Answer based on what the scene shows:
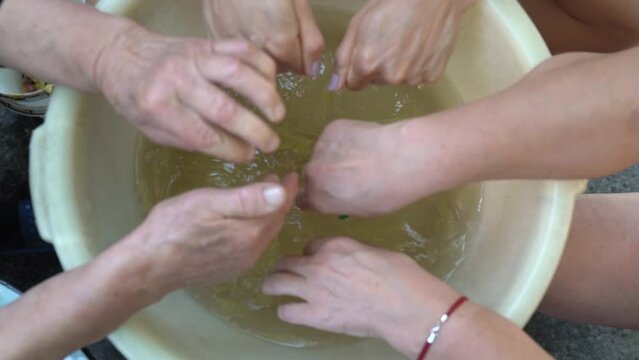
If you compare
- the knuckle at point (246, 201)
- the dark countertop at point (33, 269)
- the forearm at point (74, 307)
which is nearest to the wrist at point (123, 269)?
the forearm at point (74, 307)

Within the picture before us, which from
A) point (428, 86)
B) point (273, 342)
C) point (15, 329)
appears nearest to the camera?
point (15, 329)

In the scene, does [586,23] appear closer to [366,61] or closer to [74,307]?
[366,61]

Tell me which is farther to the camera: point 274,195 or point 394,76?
point 394,76

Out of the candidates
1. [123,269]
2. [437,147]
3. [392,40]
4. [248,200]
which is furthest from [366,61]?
[123,269]

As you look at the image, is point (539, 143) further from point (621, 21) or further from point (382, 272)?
point (621, 21)

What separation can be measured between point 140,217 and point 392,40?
0.39 meters

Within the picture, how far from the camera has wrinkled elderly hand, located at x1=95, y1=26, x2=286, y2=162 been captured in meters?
0.65

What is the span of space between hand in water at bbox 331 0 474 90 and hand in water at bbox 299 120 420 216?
0.26 ft

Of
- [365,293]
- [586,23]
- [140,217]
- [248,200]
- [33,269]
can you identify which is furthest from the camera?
[33,269]

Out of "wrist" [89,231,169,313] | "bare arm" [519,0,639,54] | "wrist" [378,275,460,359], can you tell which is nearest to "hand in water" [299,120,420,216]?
"wrist" [378,275,460,359]

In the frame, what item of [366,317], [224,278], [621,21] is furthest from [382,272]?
[621,21]

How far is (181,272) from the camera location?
0.67m

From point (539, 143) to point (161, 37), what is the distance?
41cm

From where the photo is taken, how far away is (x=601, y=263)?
2.89 feet
